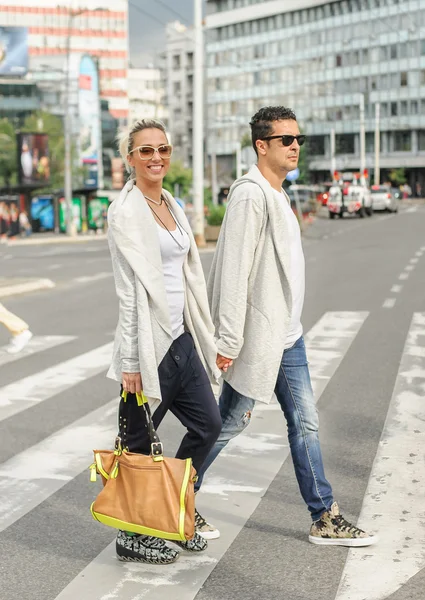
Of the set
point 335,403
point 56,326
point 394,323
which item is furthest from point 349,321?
point 335,403

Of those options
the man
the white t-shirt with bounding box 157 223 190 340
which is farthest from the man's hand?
the white t-shirt with bounding box 157 223 190 340

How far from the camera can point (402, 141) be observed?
11606cm

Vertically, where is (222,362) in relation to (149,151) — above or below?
below

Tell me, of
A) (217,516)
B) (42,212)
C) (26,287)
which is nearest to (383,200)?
(42,212)

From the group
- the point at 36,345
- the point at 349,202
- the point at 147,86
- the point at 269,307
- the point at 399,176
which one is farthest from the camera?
the point at 147,86

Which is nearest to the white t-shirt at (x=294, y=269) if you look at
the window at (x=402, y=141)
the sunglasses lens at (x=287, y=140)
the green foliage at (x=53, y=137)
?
the sunglasses lens at (x=287, y=140)

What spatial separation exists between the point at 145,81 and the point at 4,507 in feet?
610

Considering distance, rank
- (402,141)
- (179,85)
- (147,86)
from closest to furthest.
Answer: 1. (402,141)
2. (179,85)
3. (147,86)

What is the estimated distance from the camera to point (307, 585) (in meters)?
4.61

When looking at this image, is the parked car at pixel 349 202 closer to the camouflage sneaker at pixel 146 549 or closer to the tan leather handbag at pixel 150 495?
the camouflage sneaker at pixel 146 549

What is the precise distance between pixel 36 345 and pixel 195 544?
25.8 feet

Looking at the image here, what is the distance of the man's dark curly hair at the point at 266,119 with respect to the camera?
5.16 meters

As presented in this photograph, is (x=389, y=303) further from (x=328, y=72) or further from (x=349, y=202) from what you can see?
(x=328, y=72)

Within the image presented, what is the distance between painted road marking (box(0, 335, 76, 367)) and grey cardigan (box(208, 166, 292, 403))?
6.49 meters
